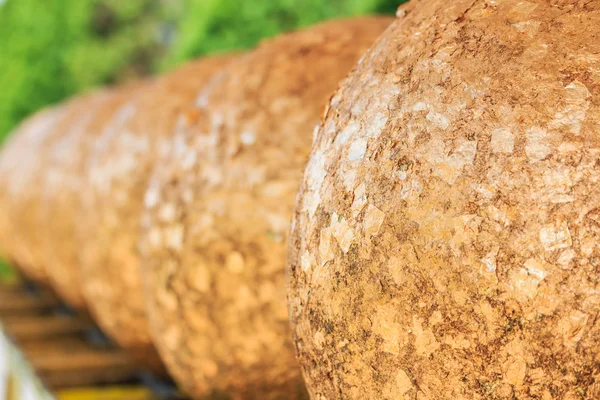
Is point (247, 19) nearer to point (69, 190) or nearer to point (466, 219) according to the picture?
point (69, 190)

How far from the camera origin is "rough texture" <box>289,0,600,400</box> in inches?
31.4

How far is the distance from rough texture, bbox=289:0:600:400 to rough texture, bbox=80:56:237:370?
1.34 m

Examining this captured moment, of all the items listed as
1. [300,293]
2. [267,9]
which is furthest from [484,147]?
[267,9]

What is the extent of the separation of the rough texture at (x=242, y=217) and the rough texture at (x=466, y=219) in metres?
0.55

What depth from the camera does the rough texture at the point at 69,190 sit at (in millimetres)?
3338

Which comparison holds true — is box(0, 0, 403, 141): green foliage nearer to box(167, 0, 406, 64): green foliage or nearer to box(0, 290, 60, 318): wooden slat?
box(167, 0, 406, 64): green foliage

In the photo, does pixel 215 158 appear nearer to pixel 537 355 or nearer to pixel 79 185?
pixel 537 355

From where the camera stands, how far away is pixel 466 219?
2.75 ft

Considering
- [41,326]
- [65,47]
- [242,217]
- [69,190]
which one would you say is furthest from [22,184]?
[65,47]

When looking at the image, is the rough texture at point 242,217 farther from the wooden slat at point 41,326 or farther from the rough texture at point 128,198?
the wooden slat at point 41,326

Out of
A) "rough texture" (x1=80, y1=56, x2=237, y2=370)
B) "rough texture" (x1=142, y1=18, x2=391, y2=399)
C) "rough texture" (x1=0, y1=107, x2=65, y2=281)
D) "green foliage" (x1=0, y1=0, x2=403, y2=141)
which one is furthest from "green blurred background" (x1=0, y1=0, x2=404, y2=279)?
"rough texture" (x1=142, y1=18, x2=391, y2=399)

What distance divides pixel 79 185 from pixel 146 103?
0.89 meters

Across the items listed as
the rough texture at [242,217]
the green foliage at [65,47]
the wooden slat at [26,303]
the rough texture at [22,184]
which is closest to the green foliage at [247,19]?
the rough texture at [22,184]

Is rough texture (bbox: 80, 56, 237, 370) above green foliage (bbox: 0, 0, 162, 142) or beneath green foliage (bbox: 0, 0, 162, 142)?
beneath
